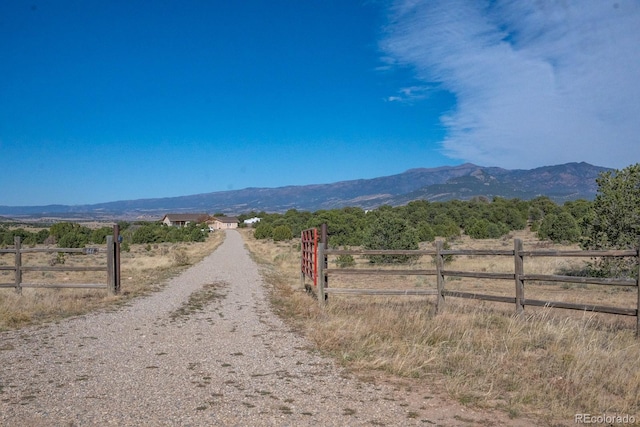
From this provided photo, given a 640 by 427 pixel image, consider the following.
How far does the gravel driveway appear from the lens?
484 cm

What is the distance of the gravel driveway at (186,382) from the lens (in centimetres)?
484

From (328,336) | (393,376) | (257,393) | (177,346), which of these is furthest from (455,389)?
(177,346)

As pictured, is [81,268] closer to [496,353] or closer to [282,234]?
[496,353]

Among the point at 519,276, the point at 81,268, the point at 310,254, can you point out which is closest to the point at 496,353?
the point at 519,276

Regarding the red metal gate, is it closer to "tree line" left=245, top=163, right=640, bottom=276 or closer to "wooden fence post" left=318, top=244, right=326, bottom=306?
"wooden fence post" left=318, top=244, right=326, bottom=306

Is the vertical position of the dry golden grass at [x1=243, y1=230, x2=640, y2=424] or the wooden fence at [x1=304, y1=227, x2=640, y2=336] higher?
the wooden fence at [x1=304, y1=227, x2=640, y2=336]

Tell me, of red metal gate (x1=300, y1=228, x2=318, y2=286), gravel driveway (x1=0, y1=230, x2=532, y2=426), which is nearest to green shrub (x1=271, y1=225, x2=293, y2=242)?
red metal gate (x1=300, y1=228, x2=318, y2=286)

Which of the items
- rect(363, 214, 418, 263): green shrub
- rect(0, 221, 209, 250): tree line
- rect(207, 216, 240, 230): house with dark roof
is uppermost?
rect(363, 214, 418, 263): green shrub

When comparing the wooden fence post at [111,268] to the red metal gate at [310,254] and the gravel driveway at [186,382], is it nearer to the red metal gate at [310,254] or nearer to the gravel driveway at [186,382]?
the gravel driveway at [186,382]

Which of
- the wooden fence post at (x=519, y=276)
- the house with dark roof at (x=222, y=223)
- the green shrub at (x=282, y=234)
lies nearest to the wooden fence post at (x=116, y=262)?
the wooden fence post at (x=519, y=276)

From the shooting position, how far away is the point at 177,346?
25.5ft

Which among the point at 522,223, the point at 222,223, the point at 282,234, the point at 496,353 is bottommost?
the point at 222,223

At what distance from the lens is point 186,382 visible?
5.89 metres

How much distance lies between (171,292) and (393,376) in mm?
9797
